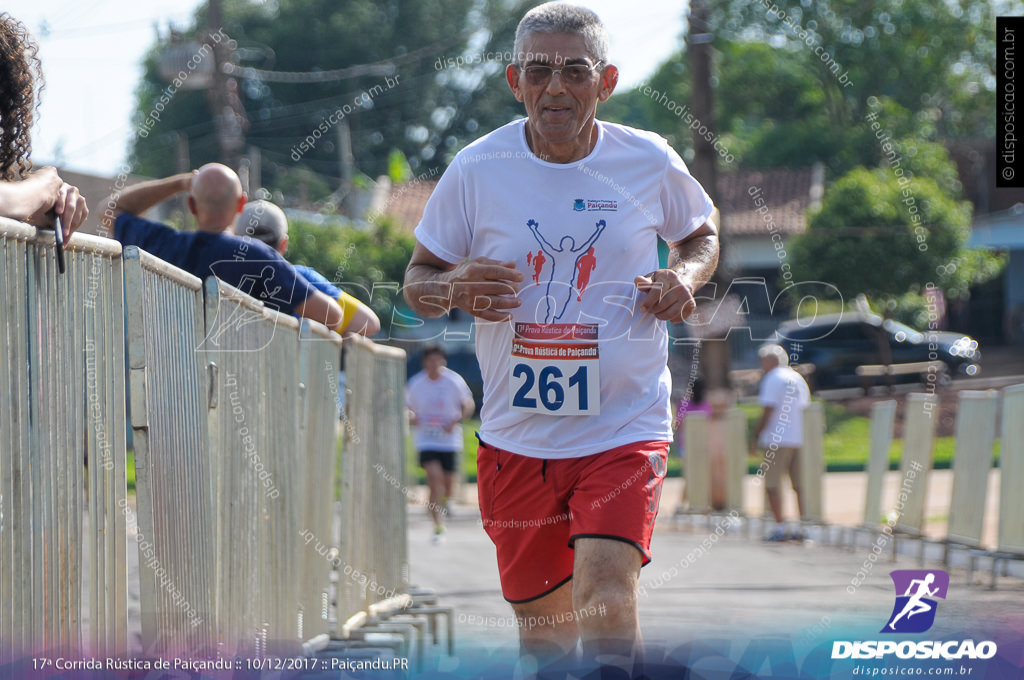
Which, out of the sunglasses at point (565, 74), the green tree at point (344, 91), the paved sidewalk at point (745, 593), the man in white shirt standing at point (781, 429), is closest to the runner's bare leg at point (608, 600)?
the paved sidewalk at point (745, 593)

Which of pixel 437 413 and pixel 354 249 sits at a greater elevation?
pixel 354 249

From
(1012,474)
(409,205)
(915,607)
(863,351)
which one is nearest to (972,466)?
(1012,474)

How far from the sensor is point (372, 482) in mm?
6754

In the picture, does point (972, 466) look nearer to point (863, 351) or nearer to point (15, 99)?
point (15, 99)

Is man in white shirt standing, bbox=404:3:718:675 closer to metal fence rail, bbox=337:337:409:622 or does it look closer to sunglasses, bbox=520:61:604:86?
sunglasses, bbox=520:61:604:86

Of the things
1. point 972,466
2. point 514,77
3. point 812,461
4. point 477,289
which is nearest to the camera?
point 477,289

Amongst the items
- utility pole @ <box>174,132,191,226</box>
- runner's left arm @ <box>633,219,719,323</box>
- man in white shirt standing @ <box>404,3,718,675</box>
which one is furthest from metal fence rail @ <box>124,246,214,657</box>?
utility pole @ <box>174,132,191,226</box>

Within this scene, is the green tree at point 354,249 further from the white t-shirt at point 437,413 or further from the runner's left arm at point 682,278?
the runner's left arm at point 682,278

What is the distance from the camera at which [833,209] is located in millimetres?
29078

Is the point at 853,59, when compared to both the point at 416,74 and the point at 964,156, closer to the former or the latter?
the point at 964,156

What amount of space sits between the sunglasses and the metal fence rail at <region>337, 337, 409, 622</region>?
8.80ft

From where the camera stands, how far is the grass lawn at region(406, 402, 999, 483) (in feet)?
67.1

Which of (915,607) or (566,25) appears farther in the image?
(915,607)
